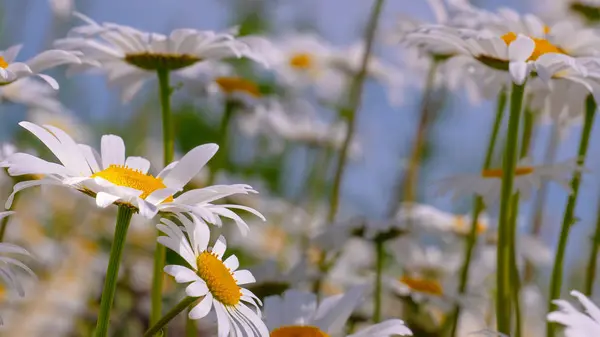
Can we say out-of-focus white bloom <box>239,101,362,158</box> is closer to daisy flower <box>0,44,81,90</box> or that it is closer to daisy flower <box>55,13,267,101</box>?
daisy flower <box>55,13,267,101</box>

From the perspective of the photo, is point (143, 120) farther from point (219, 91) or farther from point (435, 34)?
point (435, 34)

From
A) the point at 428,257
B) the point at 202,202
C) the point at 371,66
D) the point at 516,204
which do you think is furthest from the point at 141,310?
the point at 371,66

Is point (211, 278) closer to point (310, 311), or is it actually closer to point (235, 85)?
point (310, 311)

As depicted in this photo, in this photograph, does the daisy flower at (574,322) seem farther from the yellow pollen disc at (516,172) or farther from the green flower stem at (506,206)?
the yellow pollen disc at (516,172)

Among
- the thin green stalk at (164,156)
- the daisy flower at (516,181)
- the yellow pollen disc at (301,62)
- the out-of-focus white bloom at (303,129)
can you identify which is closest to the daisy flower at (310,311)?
the thin green stalk at (164,156)

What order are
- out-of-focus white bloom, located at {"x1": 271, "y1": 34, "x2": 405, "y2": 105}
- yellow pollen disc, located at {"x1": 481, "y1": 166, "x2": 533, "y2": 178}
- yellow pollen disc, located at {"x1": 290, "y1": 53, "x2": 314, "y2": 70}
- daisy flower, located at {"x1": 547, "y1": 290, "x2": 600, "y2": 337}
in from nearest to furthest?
daisy flower, located at {"x1": 547, "y1": 290, "x2": 600, "y2": 337}, yellow pollen disc, located at {"x1": 481, "y1": 166, "x2": 533, "y2": 178}, out-of-focus white bloom, located at {"x1": 271, "y1": 34, "x2": 405, "y2": 105}, yellow pollen disc, located at {"x1": 290, "y1": 53, "x2": 314, "y2": 70}

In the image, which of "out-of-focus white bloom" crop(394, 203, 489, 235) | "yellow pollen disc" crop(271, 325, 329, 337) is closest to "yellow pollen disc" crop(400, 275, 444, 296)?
"out-of-focus white bloom" crop(394, 203, 489, 235)
